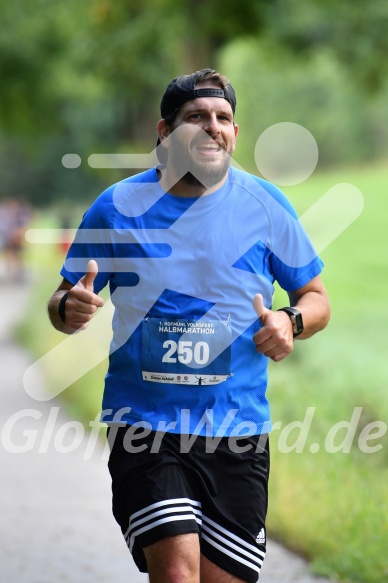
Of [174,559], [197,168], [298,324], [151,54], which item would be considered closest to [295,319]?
[298,324]

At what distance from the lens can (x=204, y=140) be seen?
4000 mm

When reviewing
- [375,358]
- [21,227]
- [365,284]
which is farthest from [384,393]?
[21,227]

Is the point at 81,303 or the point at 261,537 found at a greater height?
the point at 81,303

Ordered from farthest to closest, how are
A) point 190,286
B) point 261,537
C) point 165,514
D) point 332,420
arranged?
point 332,420, point 261,537, point 190,286, point 165,514

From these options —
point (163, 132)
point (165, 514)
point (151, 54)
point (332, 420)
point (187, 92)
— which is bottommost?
point (332, 420)

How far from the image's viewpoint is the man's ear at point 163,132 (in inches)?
163

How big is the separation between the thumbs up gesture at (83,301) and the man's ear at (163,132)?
486 mm

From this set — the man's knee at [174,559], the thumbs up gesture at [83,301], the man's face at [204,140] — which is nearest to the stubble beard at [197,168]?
the man's face at [204,140]

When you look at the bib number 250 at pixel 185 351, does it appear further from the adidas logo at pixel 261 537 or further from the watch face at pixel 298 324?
the adidas logo at pixel 261 537

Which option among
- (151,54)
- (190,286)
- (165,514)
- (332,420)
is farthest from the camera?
(151,54)

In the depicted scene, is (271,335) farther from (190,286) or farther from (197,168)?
(197,168)

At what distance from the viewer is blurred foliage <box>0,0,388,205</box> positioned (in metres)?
13.3

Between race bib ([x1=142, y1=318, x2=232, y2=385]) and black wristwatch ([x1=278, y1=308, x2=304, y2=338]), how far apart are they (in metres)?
0.22

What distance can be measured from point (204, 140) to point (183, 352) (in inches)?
26.5
